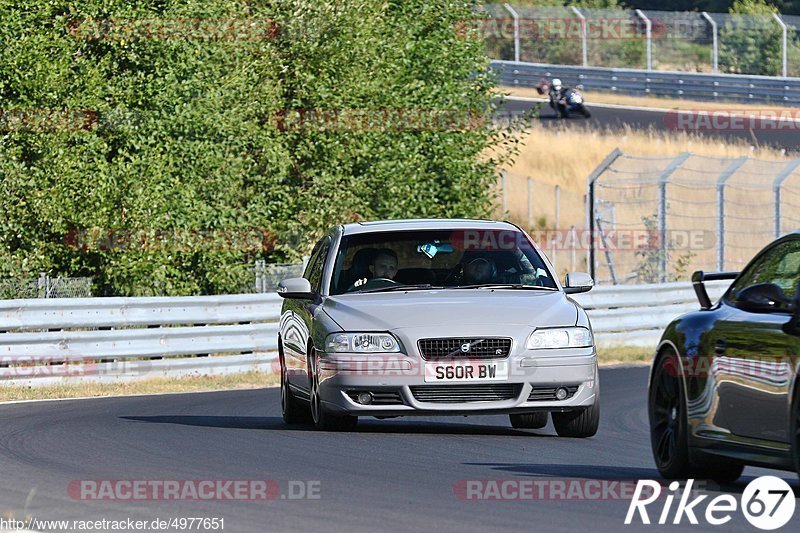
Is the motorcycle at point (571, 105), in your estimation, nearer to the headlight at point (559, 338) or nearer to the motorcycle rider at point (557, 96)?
the motorcycle rider at point (557, 96)

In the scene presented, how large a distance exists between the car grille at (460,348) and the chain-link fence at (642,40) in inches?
1855

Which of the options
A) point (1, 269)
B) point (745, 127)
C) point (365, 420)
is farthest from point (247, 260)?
point (745, 127)

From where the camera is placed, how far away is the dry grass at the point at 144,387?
1753 cm

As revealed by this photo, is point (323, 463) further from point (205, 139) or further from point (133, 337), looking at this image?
point (205, 139)

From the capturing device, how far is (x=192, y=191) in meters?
22.3

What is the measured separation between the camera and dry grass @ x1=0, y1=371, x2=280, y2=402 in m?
17.5

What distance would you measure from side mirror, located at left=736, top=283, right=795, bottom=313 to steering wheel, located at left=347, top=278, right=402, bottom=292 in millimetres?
4628

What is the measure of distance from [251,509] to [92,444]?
3.75m

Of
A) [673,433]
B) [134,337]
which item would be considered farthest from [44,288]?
[673,433]

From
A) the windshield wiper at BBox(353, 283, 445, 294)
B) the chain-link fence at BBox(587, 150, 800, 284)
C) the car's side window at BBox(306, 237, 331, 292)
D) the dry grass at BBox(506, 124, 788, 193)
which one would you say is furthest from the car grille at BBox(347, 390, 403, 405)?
the dry grass at BBox(506, 124, 788, 193)

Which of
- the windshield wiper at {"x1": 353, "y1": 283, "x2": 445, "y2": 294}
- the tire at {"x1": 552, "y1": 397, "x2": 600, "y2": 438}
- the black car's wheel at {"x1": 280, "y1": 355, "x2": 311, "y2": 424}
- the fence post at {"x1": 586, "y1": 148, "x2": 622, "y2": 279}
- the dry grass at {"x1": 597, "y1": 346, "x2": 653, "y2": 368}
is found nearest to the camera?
the tire at {"x1": 552, "y1": 397, "x2": 600, "y2": 438}

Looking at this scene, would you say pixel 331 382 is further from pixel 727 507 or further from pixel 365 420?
pixel 727 507

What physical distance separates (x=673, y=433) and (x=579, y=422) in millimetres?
2766

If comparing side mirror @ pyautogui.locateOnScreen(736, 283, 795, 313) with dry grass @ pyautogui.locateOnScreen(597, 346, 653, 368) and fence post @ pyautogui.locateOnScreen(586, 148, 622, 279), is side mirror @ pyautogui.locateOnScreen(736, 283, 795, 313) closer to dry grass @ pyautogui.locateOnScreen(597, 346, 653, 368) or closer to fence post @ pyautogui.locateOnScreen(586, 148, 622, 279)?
dry grass @ pyautogui.locateOnScreen(597, 346, 653, 368)
